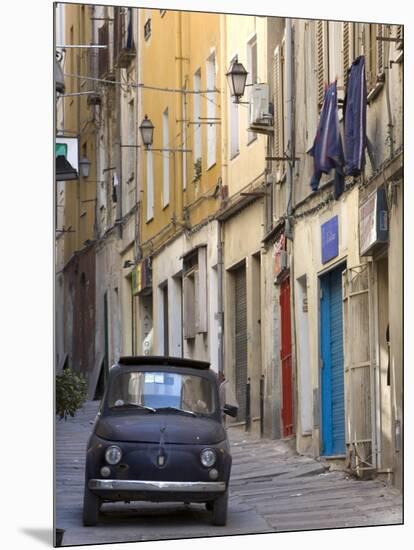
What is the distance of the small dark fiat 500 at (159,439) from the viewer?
39.4 feet

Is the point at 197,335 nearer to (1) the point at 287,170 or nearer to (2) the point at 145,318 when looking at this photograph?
(2) the point at 145,318

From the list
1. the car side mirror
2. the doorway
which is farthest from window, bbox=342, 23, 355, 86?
the car side mirror

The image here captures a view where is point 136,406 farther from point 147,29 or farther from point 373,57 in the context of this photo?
point 373,57

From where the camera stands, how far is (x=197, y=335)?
41.3 feet

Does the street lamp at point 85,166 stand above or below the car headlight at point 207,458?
above

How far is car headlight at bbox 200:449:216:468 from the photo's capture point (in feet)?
39.9

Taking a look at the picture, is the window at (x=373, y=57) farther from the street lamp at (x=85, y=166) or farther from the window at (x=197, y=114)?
the street lamp at (x=85, y=166)

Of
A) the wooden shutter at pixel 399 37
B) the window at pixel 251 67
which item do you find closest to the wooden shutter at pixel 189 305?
the window at pixel 251 67

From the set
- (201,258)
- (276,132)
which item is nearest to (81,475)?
(201,258)

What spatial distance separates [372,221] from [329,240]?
0.28 metres

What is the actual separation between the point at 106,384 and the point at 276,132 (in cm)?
177

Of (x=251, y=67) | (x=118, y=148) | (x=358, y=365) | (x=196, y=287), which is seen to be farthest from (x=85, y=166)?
(x=358, y=365)

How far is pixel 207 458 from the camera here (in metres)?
12.2

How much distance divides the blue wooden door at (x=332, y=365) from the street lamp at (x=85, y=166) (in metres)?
1.56
